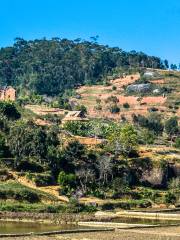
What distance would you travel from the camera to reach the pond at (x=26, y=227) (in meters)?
55.3

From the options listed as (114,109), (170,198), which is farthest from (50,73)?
(170,198)

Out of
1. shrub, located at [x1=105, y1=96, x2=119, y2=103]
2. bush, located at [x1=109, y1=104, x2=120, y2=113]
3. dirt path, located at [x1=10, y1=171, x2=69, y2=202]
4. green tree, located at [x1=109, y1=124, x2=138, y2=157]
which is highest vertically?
shrub, located at [x1=105, y1=96, x2=119, y2=103]

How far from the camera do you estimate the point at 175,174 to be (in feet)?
322

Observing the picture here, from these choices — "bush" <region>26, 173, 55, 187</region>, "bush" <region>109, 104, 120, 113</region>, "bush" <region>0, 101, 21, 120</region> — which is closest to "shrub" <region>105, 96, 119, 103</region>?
"bush" <region>109, 104, 120, 113</region>

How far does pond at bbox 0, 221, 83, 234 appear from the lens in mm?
55331

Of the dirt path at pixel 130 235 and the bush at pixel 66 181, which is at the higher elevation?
the bush at pixel 66 181

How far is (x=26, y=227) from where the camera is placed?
58719 millimetres

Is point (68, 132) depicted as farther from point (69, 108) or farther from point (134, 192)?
point (69, 108)

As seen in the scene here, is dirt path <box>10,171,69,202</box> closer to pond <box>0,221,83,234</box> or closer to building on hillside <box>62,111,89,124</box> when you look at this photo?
pond <box>0,221,83,234</box>

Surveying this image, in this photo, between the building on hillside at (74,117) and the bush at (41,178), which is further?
the building on hillside at (74,117)

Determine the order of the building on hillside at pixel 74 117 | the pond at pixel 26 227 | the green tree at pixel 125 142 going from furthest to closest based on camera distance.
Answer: the building on hillside at pixel 74 117 < the green tree at pixel 125 142 < the pond at pixel 26 227

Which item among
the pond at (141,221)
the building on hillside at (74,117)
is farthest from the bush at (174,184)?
the building on hillside at (74,117)

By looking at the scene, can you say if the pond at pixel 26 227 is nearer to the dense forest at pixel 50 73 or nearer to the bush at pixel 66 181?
the bush at pixel 66 181

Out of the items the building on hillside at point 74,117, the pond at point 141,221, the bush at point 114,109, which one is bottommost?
the pond at point 141,221
